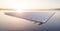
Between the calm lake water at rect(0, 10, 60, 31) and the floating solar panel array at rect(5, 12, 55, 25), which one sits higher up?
the floating solar panel array at rect(5, 12, 55, 25)

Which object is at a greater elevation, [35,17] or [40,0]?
[40,0]

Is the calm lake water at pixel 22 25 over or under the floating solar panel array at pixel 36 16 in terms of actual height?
under

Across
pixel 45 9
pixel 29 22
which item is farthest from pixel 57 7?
pixel 29 22

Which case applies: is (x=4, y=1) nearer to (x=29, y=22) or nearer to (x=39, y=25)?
(x=29, y=22)

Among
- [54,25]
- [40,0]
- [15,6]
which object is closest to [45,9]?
[40,0]

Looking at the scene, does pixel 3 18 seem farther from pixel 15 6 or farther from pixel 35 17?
pixel 35 17

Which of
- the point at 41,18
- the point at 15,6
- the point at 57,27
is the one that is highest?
the point at 15,6
